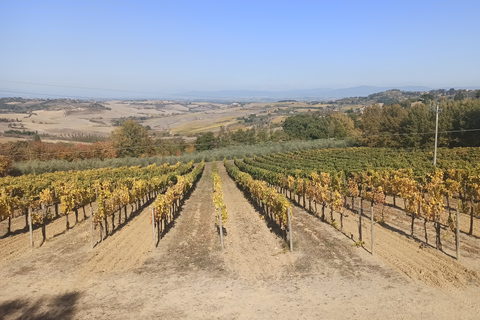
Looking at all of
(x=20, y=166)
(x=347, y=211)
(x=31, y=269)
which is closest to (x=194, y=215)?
(x=347, y=211)

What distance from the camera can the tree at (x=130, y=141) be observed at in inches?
3135

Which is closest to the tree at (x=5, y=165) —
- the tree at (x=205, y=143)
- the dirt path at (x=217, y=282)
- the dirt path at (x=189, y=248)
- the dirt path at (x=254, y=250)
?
the dirt path at (x=189, y=248)

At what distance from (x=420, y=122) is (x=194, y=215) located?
192 ft

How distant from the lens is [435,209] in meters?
14.0

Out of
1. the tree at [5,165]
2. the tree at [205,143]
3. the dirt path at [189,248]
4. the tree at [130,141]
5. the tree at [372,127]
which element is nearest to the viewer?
the dirt path at [189,248]

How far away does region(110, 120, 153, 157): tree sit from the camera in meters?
79.6

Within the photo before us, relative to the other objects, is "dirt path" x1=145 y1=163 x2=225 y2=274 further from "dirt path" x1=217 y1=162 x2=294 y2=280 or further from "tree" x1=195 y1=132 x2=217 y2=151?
"tree" x1=195 y1=132 x2=217 y2=151

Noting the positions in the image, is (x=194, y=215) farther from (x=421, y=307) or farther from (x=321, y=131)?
(x=321, y=131)

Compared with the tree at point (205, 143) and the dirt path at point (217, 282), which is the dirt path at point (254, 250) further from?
the tree at point (205, 143)

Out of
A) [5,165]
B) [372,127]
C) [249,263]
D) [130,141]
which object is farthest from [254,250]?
[372,127]

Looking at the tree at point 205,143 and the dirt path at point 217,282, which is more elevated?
the dirt path at point 217,282

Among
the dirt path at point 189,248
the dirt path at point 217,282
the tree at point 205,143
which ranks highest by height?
the dirt path at point 217,282

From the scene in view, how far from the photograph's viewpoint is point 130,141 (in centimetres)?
8150

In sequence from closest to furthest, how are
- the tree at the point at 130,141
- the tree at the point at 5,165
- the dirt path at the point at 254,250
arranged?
the dirt path at the point at 254,250 → the tree at the point at 5,165 → the tree at the point at 130,141
